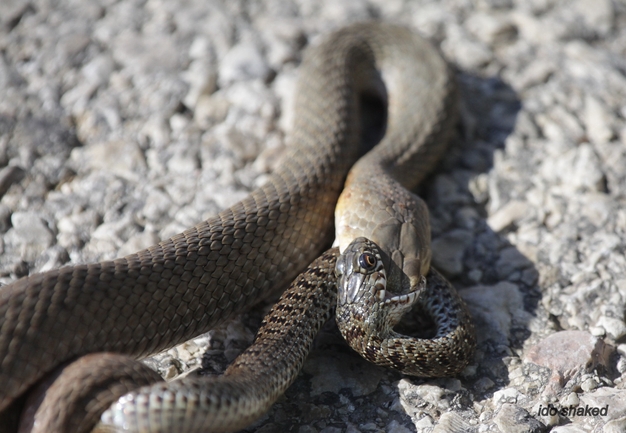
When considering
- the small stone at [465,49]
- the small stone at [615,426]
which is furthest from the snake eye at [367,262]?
the small stone at [465,49]

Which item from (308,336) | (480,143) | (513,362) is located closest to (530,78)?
(480,143)

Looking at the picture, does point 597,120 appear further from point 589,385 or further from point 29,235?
point 29,235

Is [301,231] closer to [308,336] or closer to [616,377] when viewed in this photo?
[308,336]

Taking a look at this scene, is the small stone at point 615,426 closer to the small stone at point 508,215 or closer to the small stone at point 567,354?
the small stone at point 567,354

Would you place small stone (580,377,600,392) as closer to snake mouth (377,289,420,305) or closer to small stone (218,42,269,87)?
snake mouth (377,289,420,305)

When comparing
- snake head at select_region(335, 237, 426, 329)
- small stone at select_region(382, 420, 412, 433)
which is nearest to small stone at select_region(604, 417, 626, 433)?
small stone at select_region(382, 420, 412, 433)

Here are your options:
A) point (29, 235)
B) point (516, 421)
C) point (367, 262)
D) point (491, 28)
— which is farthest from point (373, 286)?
point (491, 28)
